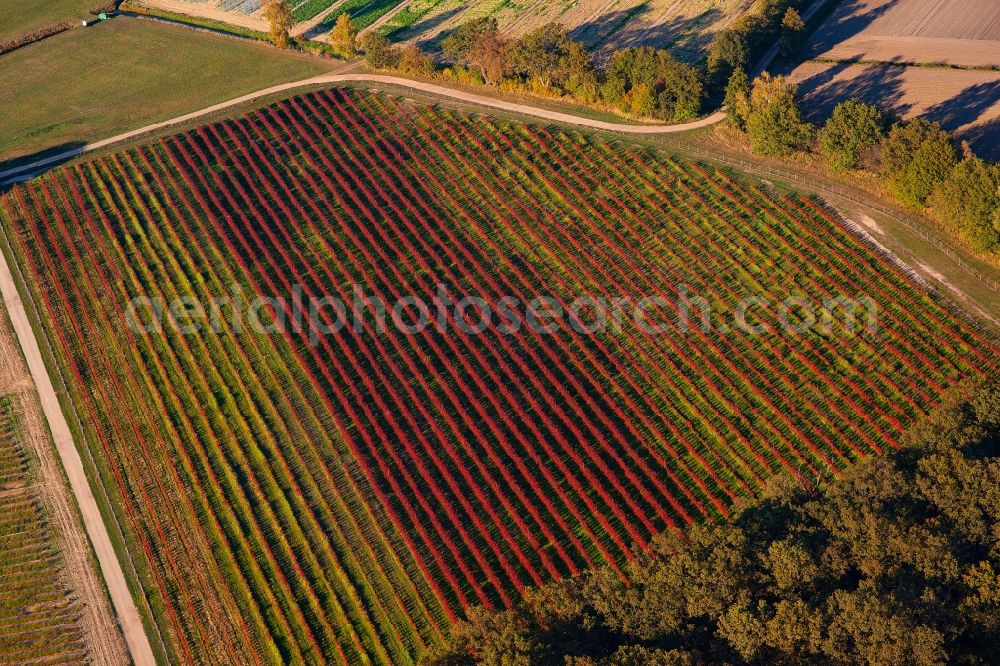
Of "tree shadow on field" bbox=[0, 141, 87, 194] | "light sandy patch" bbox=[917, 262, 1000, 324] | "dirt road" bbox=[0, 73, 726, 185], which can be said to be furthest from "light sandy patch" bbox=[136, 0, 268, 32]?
"light sandy patch" bbox=[917, 262, 1000, 324]

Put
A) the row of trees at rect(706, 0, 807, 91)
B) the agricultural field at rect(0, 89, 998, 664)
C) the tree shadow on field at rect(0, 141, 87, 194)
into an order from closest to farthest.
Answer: the agricultural field at rect(0, 89, 998, 664)
the row of trees at rect(706, 0, 807, 91)
the tree shadow on field at rect(0, 141, 87, 194)

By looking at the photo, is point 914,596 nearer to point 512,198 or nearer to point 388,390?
point 388,390

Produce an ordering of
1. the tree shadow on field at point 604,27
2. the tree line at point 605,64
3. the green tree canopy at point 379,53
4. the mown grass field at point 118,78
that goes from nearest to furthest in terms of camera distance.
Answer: the tree line at point 605,64 → the mown grass field at point 118,78 → the green tree canopy at point 379,53 → the tree shadow on field at point 604,27

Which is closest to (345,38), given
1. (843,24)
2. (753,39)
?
(753,39)

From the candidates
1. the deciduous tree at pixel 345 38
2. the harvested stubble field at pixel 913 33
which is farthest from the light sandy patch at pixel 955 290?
the deciduous tree at pixel 345 38

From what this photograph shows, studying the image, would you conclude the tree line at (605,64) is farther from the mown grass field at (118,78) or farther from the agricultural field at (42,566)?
the agricultural field at (42,566)

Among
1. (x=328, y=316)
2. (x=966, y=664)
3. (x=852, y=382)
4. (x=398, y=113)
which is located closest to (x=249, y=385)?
(x=328, y=316)

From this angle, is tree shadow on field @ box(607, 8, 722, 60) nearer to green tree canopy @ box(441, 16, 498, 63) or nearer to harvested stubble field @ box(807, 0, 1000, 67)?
harvested stubble field @ box(807, 0, 1000, 67)
